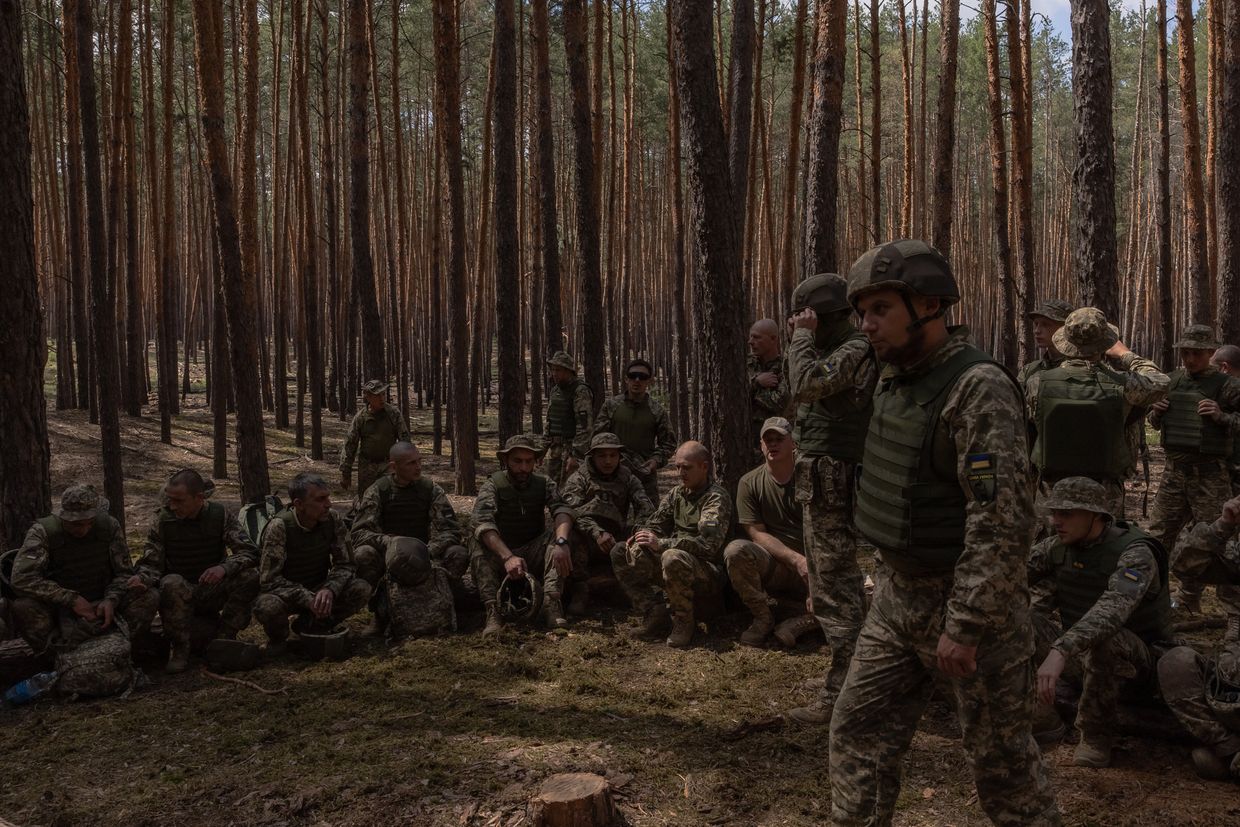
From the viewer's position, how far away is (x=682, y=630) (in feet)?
20.2

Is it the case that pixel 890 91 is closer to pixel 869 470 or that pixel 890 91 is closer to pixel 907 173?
pixel 907 173

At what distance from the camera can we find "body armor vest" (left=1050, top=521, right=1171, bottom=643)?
423 centimetres

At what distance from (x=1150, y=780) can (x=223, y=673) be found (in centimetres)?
518

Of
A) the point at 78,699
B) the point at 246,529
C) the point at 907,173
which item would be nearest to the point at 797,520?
the point at 246,529

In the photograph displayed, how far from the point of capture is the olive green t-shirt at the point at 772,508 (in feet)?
20.0

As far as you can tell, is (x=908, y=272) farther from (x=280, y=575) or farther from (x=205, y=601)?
(x=205, y=601)

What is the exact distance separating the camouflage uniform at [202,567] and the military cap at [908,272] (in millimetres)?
4946

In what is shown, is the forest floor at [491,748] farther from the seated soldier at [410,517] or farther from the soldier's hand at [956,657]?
the soldier's hand at [956,657]

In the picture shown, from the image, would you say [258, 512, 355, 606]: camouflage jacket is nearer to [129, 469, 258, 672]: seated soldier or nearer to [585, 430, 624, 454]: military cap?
[129, 469, 258, 672]: seated soldier

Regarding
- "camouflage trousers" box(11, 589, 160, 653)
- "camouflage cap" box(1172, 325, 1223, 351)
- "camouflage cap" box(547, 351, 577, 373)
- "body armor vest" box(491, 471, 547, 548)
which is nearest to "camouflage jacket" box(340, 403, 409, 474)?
"camouflage cap" box(547, 351, 577, 373)

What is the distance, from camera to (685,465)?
20.2 ft

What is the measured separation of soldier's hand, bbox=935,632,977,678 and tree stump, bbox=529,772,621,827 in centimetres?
157

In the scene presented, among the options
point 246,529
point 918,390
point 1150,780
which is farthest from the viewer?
point 246,529

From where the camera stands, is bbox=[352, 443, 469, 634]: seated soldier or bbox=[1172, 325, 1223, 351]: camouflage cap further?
bbox=[352, 443, 469, 634]: seated soldier
